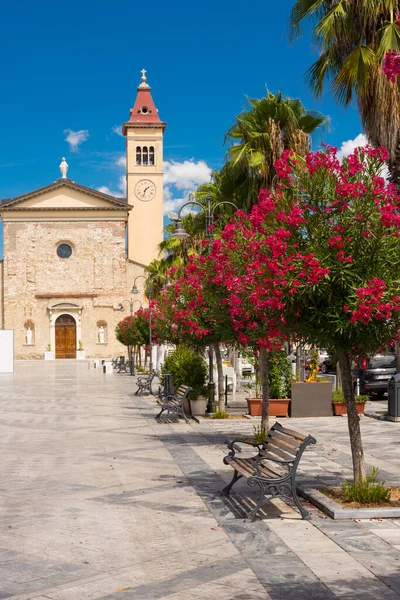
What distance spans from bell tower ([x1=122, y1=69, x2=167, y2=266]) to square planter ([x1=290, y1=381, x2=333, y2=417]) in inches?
2414

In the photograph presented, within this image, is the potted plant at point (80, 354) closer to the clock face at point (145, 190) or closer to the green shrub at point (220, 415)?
the clock face at point (145, 190)

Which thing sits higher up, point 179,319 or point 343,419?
point 179,319

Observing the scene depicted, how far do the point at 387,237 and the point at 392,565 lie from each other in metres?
3.41

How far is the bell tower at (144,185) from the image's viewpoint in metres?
79.2

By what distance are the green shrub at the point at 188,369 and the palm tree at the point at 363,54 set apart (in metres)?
7.12

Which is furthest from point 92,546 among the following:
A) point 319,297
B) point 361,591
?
point 319,297

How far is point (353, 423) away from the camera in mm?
8641

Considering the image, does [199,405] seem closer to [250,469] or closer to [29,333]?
[250,469]

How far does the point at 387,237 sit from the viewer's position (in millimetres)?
8305

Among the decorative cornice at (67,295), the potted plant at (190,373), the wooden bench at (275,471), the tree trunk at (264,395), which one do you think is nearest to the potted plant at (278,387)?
the potted plant at (190,373)

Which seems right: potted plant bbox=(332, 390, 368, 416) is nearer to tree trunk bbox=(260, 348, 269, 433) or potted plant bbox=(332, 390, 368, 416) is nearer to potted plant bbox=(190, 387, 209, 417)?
potted plant bbox=(190, 387, 209, 417)

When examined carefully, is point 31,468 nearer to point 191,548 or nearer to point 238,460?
point 238,460

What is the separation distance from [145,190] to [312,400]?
2488 inches

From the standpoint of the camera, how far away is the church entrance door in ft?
235
